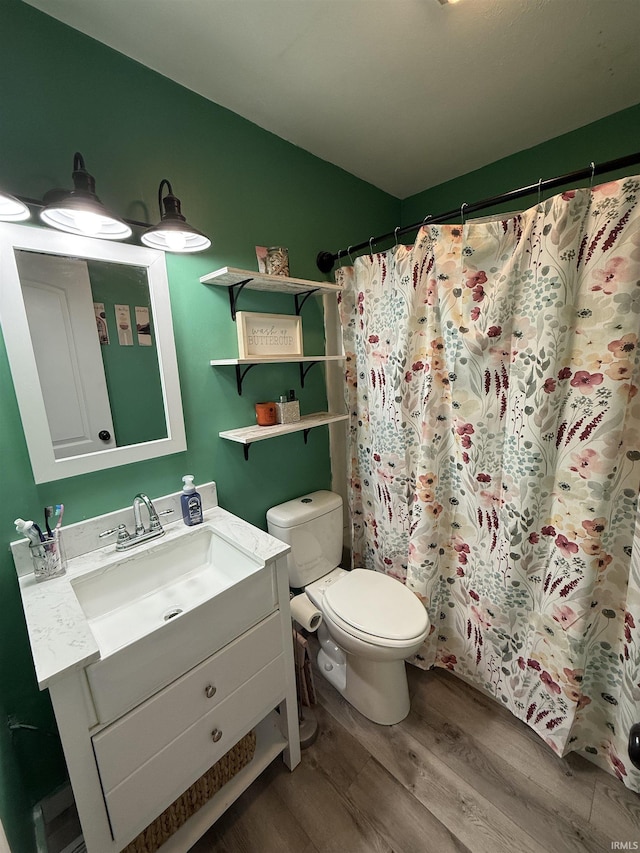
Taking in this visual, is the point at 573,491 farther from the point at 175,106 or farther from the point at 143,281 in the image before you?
the point at 175,106

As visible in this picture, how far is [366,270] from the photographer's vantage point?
164 centimetres

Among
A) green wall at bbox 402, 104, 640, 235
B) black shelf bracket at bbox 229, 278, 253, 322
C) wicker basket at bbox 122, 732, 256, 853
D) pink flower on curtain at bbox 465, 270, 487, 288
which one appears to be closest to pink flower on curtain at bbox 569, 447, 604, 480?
pink flower on curtain at bbox 465, 270, 487, 288

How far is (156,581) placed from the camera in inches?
45.2

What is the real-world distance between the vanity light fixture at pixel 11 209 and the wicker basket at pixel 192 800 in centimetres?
167

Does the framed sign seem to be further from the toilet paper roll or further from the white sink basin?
the toilet paper roll

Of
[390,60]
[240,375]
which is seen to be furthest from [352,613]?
[390,60]

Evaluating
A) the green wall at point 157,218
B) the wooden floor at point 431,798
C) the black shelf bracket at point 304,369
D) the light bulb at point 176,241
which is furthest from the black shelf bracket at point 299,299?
the wooden floor at point 431,798

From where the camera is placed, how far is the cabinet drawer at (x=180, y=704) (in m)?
0.79

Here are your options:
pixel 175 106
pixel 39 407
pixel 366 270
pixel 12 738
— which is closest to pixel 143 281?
pixel 39 407

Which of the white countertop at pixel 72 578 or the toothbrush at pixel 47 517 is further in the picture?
the toothbrush at pixel 47 517

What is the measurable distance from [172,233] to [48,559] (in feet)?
3.47

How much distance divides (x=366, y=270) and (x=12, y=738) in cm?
217

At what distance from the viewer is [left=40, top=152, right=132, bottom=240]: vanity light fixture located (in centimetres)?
84

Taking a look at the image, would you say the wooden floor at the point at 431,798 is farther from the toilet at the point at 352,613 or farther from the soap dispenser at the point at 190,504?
the soap dispenser at the point at 190,504
